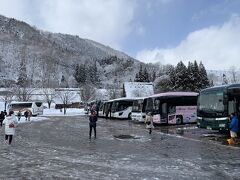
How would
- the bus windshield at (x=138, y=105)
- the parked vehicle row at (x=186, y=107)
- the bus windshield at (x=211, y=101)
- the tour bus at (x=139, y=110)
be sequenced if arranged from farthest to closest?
the bus windshield at (x=138, y=105) < the tour bus at (x=139, y=110) < the bus windshield at (x=211, y=101) < the parked vehicle row at (x=186, y=107)

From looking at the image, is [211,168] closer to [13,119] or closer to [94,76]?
[13,119]

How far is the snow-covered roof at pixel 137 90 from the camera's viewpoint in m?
91.5

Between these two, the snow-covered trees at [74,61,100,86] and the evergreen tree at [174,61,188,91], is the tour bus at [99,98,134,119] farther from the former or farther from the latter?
the snow-covered trees at [74,61,100,86]

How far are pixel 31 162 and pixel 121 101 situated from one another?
109 ft

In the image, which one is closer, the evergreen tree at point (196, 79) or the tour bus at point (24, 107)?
the tour bus at point (24, 107)

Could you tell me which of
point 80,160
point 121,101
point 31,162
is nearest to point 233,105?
point 80,160

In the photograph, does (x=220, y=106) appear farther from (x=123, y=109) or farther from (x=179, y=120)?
(x=123, y=109)

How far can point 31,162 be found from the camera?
38.5ft

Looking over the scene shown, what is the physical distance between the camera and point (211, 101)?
69.1 ft

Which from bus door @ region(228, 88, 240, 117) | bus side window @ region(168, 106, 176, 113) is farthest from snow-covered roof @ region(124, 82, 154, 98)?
bus door @ region(228, 88, 240, 117)

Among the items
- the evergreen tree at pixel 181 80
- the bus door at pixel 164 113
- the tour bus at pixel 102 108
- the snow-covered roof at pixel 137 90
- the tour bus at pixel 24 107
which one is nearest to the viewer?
the bus door at pixel 164 113

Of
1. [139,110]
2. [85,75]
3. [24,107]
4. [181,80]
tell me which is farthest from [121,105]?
[85,75]

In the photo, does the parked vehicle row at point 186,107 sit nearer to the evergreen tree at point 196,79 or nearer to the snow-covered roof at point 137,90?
the evergreen tree at point 196,79

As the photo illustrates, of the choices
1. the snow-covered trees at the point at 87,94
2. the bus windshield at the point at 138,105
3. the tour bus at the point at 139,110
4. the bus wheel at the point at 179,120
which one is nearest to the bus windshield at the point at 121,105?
the bus windshield at the point at 138,105
